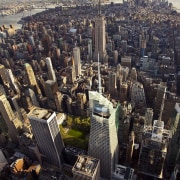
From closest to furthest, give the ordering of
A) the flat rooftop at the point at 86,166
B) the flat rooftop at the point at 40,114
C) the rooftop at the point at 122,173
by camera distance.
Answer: the flat rooftop at the point at 86,166 < the flat rooftop at the point at 40,114 < the rooftop at the point at 122,173

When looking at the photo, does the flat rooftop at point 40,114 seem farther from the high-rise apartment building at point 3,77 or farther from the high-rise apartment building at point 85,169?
the high-rise apartment building at point 3,77

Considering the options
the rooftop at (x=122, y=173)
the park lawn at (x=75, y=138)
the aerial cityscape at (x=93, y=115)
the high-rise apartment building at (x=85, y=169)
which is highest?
the high-rise apartment building at (x=85, y=169)

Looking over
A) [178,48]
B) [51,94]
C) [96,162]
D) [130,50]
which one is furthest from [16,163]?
[178,48]

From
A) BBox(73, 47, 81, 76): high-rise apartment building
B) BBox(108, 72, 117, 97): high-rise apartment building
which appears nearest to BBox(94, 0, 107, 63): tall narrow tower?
BBox(73, 47, 81, 76): high-rise apartment building

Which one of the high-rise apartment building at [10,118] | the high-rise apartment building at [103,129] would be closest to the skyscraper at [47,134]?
the high-rise apartment building at [103,129]

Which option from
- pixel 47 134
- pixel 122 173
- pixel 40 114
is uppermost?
pixel 40 114

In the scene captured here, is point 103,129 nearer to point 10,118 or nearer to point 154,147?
point 154,147

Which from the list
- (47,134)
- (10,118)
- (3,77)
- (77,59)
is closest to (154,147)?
(47,134)
